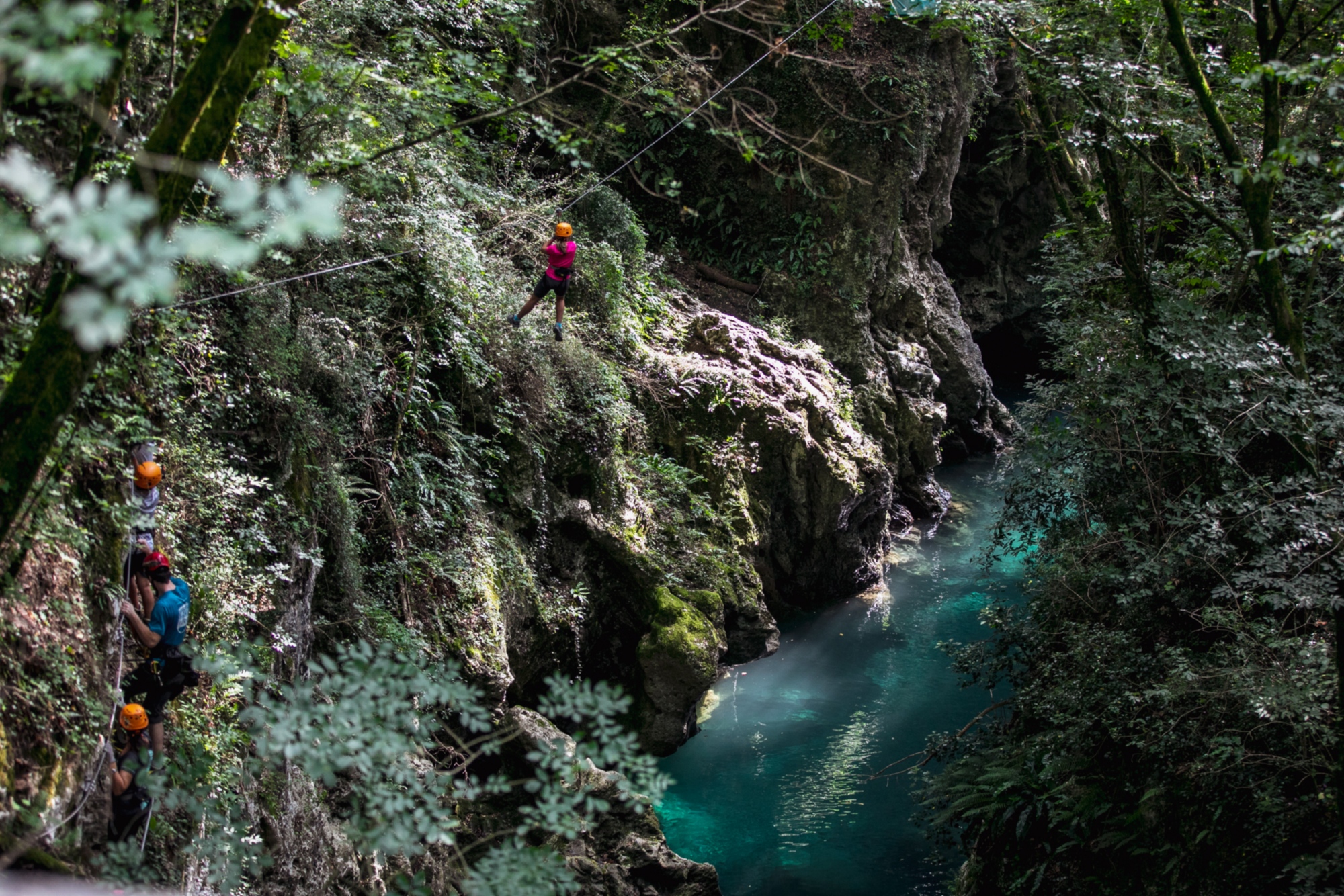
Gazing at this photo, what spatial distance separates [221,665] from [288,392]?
294 centimetres

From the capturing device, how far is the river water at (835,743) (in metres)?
9.70

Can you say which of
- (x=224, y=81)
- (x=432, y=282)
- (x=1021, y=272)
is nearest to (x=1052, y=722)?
(x=432, y=282)

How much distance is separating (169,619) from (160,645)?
151 millimetres

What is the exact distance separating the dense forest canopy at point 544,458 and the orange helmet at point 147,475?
5.9 inches

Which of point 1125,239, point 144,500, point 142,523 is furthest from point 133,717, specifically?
point 1125,239

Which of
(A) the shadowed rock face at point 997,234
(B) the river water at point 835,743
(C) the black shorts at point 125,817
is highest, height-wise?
(A) the shadowed rock face at point 997,234

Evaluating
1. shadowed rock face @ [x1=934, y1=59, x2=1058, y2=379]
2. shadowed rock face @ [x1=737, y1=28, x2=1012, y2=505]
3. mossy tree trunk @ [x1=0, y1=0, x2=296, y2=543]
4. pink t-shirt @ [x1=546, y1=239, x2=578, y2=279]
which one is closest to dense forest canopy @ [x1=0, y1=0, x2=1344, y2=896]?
mossy tree trunk @ [x1=0, y1=0, x2=296, y2=543]

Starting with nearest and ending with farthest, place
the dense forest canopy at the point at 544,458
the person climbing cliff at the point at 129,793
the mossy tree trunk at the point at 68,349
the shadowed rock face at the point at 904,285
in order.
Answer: the mossy tree trunk at the point at 68,349 → the dense forest canopy at the point at 544,458 → the person climbing cliff at the point at 129,793 → the shadowed rock face at the point at 904,285

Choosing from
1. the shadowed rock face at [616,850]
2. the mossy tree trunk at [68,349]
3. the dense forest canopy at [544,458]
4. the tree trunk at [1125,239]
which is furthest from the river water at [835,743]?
the mossy tree trunk at [68,349]

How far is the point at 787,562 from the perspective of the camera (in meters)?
14.1

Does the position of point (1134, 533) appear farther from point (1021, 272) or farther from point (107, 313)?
point (1021, 272)

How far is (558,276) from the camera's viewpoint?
907 centimetres

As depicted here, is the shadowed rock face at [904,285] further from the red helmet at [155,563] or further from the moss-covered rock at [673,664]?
the red helmet at [155,563]

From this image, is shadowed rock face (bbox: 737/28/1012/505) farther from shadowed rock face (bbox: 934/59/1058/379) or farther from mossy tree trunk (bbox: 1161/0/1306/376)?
mossy tree trunk (bbox: 1161/0/1306/376)
